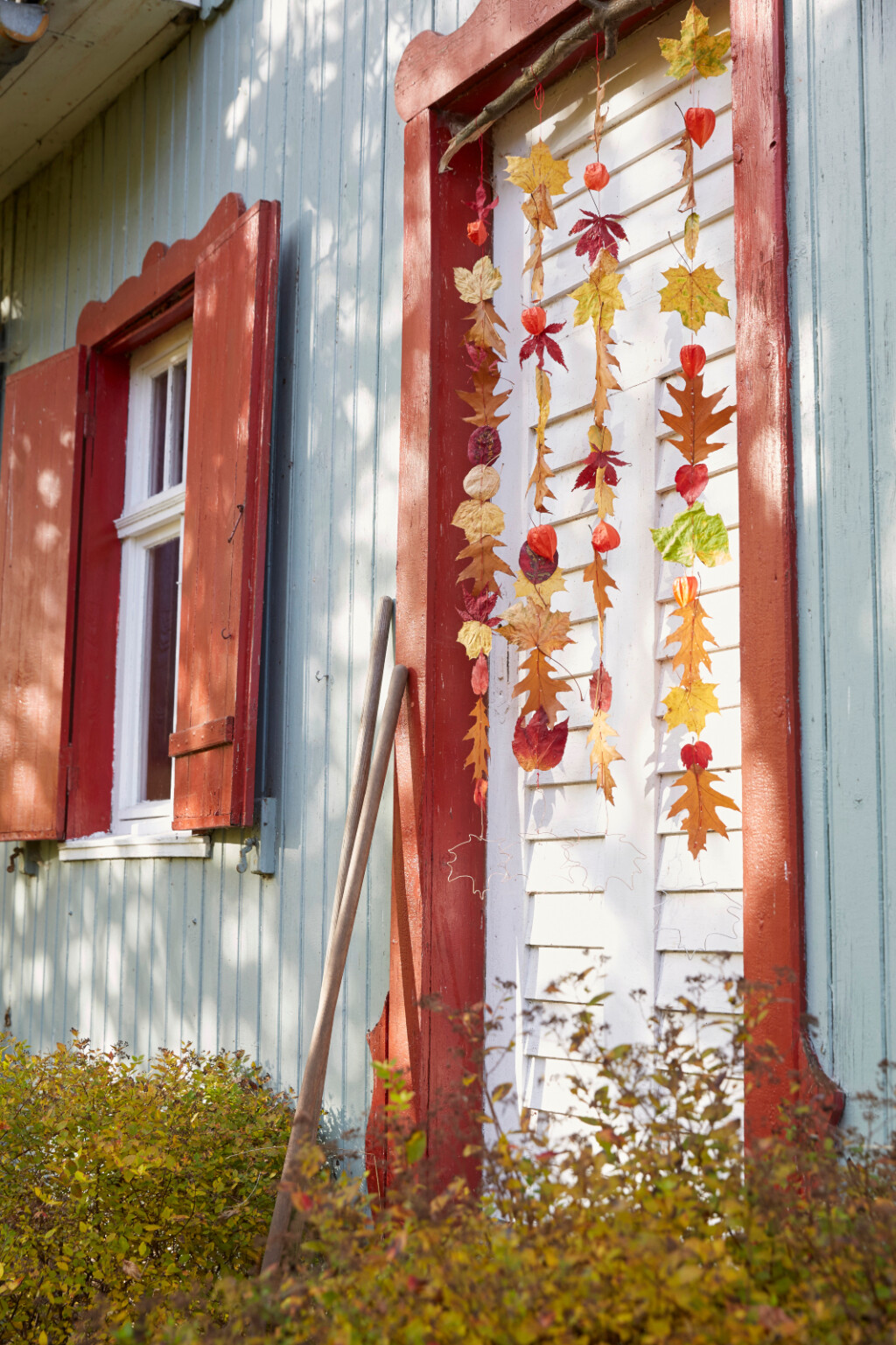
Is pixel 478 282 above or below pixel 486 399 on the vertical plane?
above

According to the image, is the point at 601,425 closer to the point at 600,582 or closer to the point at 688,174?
the point at 600,582

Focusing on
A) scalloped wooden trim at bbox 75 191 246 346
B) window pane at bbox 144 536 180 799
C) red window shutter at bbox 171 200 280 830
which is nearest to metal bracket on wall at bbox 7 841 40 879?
window pane at bbox 144 536 180 799

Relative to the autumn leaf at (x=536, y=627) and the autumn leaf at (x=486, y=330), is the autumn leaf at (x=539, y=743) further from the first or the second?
the autumn leaf at (x=486, y=330)

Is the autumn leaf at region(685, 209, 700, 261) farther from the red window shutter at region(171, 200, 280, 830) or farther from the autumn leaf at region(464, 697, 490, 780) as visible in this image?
the red window shutter at region(171, 200, 280, 830)

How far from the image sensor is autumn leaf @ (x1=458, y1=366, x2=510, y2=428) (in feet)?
10.5

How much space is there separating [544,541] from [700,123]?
2.98ft

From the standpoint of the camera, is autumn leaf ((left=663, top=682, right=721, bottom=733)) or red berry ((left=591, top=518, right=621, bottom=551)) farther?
red berry ((left=591, top=518, right=621, bottom=551))

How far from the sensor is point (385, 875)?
10.5 feet

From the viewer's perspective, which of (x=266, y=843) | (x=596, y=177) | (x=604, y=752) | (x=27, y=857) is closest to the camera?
(x=604, y=752)

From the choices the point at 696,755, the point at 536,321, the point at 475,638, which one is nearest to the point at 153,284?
the point at 536,321

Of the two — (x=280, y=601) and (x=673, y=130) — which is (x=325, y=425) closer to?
(x=280, y=601)

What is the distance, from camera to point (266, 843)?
370 cm

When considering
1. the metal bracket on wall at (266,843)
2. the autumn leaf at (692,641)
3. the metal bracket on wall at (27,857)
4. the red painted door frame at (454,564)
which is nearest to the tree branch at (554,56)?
the red painted door frame at (454,564)

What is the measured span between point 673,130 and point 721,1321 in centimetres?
230
